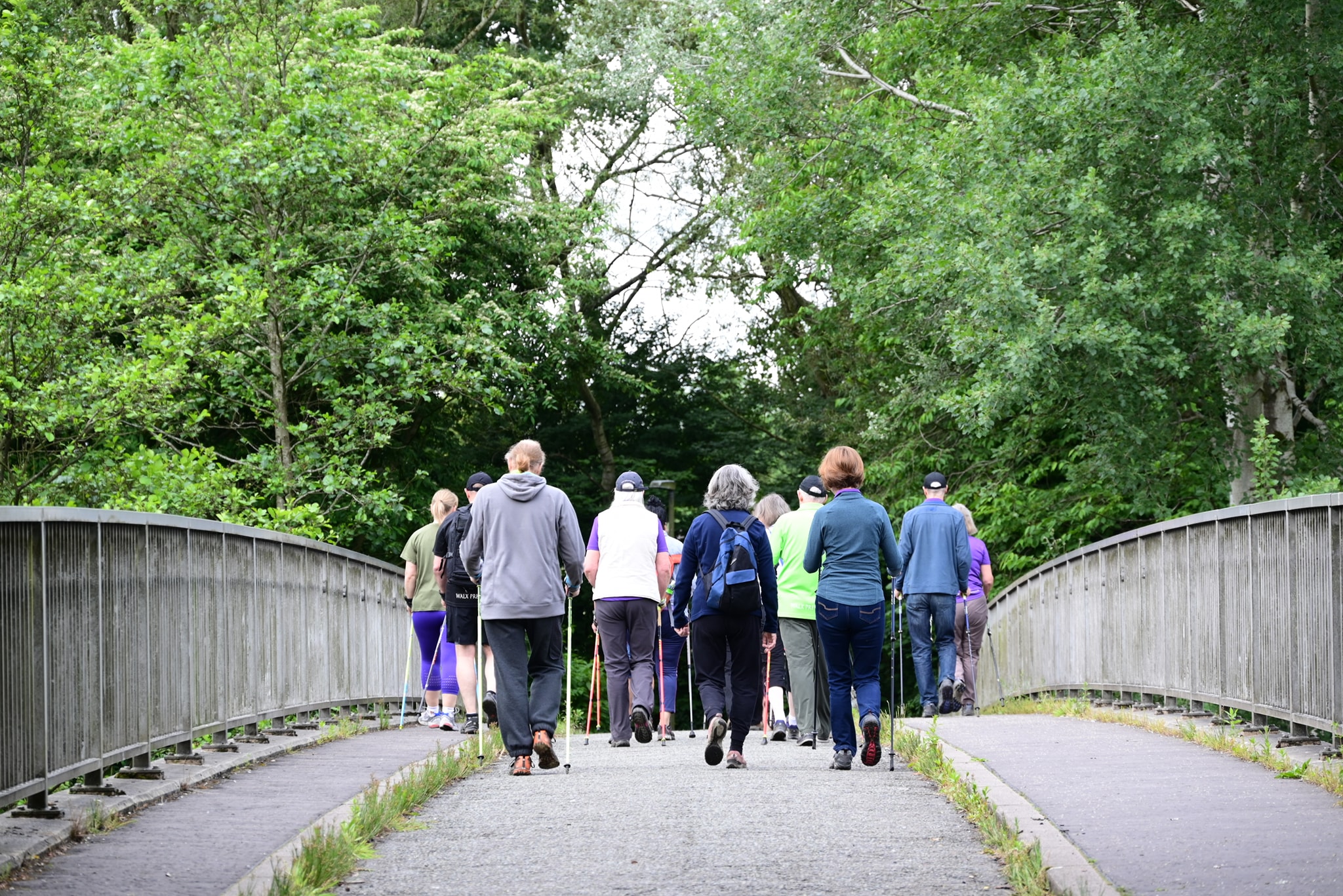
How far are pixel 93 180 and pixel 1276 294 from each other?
12876 millimetres

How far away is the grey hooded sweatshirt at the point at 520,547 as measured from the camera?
923cm

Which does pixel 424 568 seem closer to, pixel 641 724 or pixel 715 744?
pixel 641 724

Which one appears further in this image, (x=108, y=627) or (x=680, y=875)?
(x=108, y=627)

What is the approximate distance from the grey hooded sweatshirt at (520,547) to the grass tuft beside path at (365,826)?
0.92m

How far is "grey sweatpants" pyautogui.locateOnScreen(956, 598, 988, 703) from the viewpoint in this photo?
48.2 feet

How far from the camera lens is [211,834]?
6.57 metres

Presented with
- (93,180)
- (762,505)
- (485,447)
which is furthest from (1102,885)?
(485,447)

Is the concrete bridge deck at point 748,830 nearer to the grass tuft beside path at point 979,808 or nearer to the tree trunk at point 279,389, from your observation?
the grass tuft beside path at point 979,808

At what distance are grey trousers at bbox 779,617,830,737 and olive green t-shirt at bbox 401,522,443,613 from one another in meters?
3.25

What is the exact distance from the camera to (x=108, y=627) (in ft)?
25.0

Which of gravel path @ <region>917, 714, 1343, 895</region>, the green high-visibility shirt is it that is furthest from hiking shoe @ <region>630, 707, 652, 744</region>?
gravel path @ <region>917, 714, 1343, 895</region>

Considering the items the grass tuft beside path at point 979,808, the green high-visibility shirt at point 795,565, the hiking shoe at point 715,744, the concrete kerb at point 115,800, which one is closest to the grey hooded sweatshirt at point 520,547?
the hiking shoe at point 715,744

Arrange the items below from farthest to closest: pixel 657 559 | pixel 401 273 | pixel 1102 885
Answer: pixel 401 273
pixel 657 559
pixel 1102 885

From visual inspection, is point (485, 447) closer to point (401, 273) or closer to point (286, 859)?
point (401, 273)
